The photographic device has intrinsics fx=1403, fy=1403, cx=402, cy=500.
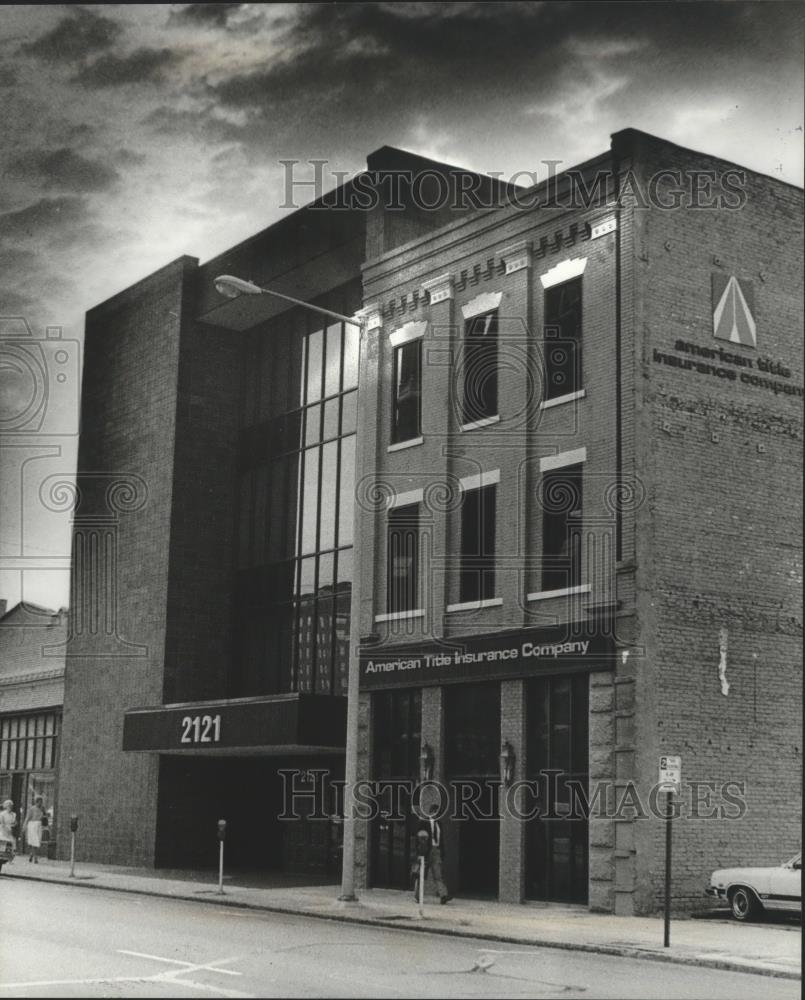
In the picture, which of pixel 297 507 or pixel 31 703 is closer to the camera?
pixel 297 507

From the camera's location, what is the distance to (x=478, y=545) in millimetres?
25969

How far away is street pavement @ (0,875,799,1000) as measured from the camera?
11828 mm

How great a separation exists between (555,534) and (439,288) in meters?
5.94

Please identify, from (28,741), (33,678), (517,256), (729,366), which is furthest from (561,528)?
(28,741)

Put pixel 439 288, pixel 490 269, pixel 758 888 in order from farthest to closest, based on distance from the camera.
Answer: pixel 439 288 → pixel 490 269 → pixel 758 888

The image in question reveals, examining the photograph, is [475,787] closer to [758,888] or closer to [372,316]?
[758,888]

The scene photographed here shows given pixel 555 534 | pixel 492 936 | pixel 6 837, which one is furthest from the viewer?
pixel 6 837

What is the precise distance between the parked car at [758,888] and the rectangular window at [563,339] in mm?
8515

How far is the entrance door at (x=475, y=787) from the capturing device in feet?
81.6

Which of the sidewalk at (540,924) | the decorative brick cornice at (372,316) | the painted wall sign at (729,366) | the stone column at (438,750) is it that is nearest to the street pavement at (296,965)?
the sidewalk at (540,924)

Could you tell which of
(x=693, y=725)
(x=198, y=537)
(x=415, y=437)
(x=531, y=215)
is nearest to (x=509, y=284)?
(x=531, y=215)

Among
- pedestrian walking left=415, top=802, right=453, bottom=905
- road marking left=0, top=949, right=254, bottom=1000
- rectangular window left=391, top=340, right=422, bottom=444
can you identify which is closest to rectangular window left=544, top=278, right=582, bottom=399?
rectangular window left=391, top=340, right=422, bottom=444

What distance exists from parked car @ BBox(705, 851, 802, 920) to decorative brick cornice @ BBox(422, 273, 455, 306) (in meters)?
12.0

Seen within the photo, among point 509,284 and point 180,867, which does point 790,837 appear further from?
point 180,867
